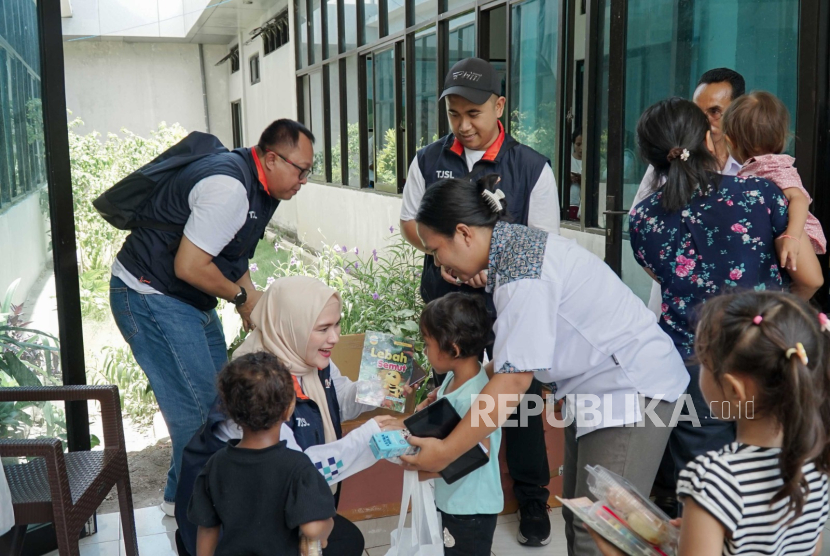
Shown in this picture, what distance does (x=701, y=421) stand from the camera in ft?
6.35

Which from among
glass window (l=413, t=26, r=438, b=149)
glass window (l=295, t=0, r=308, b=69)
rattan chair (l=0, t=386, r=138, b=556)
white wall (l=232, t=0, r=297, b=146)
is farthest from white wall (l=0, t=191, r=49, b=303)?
white wall (l=232, t=0, r=297, b=146)

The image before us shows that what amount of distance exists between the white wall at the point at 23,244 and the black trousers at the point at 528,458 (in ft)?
5.00

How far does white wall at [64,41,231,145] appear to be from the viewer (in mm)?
15742

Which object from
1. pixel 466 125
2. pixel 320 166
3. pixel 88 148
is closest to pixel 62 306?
pixel 466 125

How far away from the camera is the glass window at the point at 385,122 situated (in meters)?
8.26

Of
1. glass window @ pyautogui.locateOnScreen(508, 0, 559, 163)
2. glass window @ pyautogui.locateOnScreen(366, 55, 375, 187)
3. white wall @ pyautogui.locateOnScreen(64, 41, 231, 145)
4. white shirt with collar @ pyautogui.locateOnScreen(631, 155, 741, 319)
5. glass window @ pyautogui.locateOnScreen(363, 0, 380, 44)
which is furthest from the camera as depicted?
white wall @ pyautogui.locateOnScreen(64, 41, 231, 145)

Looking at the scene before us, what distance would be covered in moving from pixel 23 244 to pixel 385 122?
6223 mm

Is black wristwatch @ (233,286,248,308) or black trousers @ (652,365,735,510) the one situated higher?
black wristwatch @ (233,286,248,308)

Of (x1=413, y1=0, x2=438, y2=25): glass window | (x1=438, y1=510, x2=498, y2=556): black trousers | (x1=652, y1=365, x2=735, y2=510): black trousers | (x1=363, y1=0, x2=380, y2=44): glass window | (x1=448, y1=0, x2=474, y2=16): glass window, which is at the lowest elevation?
(x1=438, y1=510, x2=498, y2=556): black trousers

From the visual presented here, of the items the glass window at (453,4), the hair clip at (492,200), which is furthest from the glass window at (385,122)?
the hair clip at (492,200)

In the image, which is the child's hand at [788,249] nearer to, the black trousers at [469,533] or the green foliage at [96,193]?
the black trousers at [469,533]

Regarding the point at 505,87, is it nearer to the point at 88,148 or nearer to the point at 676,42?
the point at 676,42

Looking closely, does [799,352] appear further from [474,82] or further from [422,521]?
[474,82]

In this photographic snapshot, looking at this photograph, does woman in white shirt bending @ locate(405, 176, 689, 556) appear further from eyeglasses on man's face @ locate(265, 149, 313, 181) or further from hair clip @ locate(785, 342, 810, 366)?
eyeglasses on man's face @ locate(265, 149, 313, 181)
